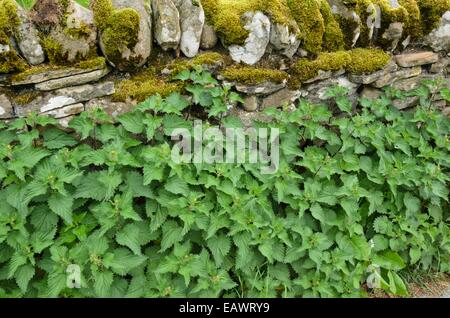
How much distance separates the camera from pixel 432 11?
16.1 feet

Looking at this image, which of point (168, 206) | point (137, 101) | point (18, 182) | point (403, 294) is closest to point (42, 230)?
point (18, 182)

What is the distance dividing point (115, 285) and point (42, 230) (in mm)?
725

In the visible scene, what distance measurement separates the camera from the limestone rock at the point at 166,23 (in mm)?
3921

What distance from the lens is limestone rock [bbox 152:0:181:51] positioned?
3.92m

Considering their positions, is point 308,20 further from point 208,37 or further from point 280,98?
point 208,37

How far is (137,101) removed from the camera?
3920 mm

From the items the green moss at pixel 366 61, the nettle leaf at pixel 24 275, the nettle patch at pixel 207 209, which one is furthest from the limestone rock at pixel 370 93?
the nettle leaf at pixel 24 275

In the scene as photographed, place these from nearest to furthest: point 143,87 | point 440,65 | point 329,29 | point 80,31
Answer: point 80,31 < point 143,87 < point 329,29 < point 440,65

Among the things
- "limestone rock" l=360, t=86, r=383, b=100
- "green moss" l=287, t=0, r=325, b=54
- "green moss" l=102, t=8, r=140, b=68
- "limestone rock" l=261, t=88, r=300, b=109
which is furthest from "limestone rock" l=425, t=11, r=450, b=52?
"green moss" l=102, t=8, r=140, b=68

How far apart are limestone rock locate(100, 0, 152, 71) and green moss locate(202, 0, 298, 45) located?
2.02 feet

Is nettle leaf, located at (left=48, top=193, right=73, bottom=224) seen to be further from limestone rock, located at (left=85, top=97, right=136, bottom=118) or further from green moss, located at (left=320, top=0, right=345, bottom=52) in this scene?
green moss, located at (left=320, top=0, right=345, bottom=52)

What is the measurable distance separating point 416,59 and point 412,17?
1.53 ft

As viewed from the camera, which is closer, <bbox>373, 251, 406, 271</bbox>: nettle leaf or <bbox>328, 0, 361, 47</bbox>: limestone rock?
<bbox>373, 251, 406, 271</bbox>: nettle leaf

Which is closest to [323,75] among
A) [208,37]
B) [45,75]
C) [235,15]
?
[235,15]
